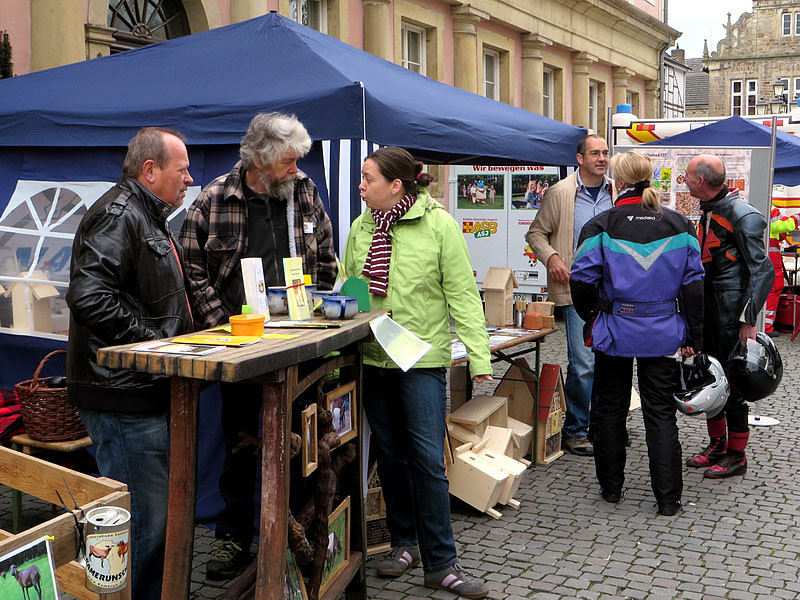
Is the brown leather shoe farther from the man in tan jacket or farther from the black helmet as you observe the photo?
the black helmet

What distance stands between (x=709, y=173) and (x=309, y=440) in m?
3.36

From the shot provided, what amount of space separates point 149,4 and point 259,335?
886 centimetres

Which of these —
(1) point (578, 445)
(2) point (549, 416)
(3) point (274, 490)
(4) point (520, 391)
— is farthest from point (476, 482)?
(3) point (274, 490)

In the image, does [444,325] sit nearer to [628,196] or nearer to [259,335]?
[259,335]

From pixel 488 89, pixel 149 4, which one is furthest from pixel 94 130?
pixel 488 89

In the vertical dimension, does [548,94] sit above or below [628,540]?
above

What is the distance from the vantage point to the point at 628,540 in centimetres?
470

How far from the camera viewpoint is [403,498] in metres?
4.18

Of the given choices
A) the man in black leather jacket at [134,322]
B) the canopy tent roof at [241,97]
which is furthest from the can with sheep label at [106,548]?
the canopy tent roof at [241,97]

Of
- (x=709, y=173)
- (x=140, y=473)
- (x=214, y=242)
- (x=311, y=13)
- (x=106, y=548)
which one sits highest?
(x=311, y=13)

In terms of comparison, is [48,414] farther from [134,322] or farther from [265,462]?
[265,462]

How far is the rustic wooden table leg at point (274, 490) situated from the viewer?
296 centimetres

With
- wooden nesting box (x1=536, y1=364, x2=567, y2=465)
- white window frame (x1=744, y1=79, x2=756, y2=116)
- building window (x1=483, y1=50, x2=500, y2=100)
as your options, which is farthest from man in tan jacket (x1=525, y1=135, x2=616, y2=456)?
white window frame (x1=744, y1=79, x2=756, y2=116)

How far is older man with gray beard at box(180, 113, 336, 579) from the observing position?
152 inches
